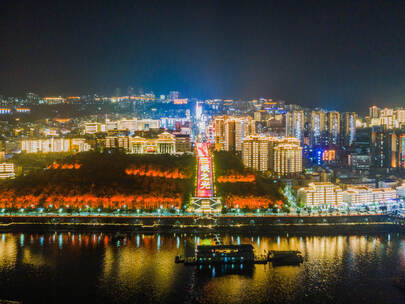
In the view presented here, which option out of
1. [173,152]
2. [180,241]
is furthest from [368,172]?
[180,241]

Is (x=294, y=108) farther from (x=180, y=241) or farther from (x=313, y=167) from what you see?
(x=180, y=241)

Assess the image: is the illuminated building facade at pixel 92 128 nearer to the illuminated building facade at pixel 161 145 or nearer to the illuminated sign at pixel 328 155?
the illuminated building facade at pixel 161 145

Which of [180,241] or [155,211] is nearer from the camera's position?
[180,241]

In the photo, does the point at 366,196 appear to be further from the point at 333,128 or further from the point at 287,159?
the point at 333,128

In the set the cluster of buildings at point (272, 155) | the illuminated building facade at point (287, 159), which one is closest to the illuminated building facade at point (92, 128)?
the cluster of buildings at point (272, 155)

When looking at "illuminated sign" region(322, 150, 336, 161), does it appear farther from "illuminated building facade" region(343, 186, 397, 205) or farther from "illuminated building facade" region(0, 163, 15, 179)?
"illuminated building facade" region(0, 163, 15, 179)

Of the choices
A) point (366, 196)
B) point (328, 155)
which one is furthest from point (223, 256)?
point (328, 155)
